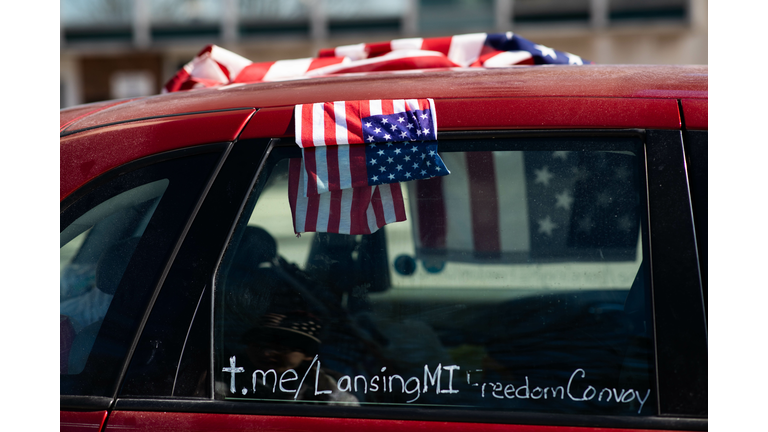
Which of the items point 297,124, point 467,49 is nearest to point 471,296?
point 297,124

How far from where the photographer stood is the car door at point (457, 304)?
1.17 metres

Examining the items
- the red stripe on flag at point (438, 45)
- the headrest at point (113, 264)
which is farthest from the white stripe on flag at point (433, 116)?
the red stripe on flag at point (438, 45)

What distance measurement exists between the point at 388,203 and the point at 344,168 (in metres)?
0.12

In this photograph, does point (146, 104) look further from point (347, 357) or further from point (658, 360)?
point (658, 360)

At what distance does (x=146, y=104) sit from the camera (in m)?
1.52

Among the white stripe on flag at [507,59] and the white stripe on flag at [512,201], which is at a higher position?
the white stripe on flag at [507,59]

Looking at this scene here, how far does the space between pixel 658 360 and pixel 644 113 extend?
20.1 inches

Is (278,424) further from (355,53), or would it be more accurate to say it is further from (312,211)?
(355,53)

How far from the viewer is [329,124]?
1.29 metres

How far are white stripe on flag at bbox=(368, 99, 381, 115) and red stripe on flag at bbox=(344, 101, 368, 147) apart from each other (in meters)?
0.01

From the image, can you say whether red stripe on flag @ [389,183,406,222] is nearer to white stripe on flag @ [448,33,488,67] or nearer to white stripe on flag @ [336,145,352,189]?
white stripe on flag @ [336,145,352,189]

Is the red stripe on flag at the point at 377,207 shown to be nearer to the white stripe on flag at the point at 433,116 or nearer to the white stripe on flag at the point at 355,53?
the white stripe on flag at the point at 433,116

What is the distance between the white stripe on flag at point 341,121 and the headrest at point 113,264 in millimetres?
513

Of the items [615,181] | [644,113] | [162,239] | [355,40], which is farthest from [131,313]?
[355,40]
